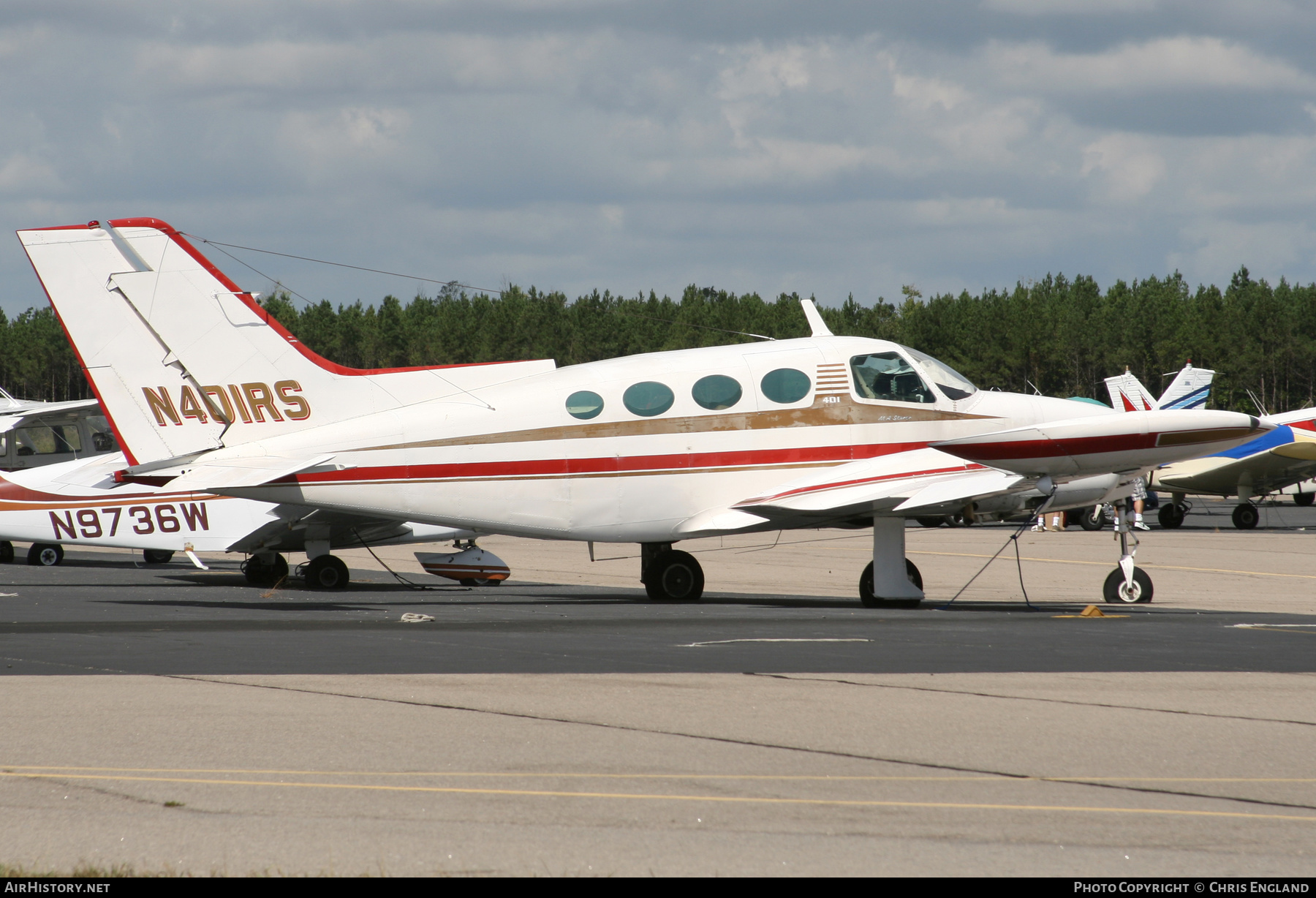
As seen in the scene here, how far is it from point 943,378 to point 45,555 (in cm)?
1945

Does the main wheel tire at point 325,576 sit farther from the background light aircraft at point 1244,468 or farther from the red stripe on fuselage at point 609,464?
the background light aircraft at point 1244,468

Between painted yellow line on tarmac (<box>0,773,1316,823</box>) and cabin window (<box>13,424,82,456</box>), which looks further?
cabin window (<box>13,424,82,456</box>)

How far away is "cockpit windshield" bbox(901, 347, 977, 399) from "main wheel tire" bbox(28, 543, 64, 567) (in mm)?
18733

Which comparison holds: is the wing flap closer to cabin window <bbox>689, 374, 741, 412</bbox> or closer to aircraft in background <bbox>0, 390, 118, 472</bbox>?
cabin window <bbox>689, 374, 741, 412</bbox>

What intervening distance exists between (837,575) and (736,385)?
29.7ft

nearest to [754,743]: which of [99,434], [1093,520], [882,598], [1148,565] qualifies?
[882,598]

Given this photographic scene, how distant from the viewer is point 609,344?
404 ft

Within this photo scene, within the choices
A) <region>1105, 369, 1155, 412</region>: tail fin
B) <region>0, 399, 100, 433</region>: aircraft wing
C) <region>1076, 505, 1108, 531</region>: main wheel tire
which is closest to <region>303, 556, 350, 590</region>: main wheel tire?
<region>0, 399, 100, 433</region>: aircraft wing

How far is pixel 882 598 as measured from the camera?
16.8m

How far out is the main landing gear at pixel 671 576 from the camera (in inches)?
705

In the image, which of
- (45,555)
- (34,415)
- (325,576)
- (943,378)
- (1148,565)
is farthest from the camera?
(34,415)

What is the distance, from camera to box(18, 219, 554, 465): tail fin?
1705cm

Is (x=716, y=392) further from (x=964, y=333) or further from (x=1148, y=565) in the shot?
(x=964, y=333)

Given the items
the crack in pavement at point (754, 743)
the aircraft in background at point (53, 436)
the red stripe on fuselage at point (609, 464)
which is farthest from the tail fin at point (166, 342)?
the aircraft in background at point (53, 436)
